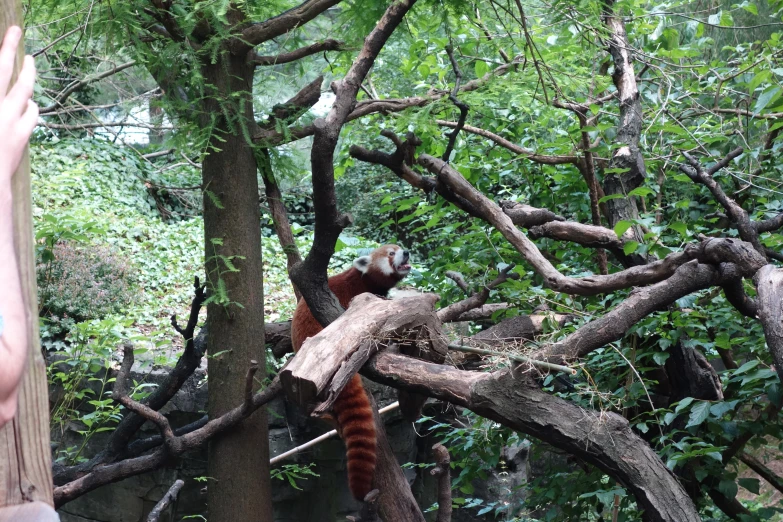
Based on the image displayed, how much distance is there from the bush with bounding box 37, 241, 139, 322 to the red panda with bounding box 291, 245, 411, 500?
7.79 ft

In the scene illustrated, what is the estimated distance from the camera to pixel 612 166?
310 cm

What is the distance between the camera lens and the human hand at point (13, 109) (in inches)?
25.3

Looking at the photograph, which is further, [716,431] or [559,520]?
[559,520]

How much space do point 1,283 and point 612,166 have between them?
2.93 metres

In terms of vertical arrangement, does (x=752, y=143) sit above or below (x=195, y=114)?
below

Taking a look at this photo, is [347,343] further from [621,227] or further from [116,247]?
[116,247]

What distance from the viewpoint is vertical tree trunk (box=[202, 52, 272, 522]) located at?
3340mm

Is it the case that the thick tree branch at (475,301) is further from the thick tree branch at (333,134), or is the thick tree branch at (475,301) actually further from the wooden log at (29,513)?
the wooden log at (29,513)

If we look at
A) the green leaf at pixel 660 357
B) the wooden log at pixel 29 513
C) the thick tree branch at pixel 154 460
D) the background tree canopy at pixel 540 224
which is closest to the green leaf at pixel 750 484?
the background tree canopy at pixel 540 224

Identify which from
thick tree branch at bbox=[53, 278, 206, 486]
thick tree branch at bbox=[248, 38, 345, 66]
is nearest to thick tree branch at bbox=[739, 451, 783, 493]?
thick tree branch at bbox=[53, 278, 206, 486]

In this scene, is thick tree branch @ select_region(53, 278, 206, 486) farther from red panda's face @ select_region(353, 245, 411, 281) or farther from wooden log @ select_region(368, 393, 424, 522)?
red panda's face @ select_region(353, 245, 411, 281)

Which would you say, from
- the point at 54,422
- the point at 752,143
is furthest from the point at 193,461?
the point at 752,143

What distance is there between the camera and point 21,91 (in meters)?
0.68

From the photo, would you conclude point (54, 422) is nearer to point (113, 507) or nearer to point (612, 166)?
point (113, 507)
